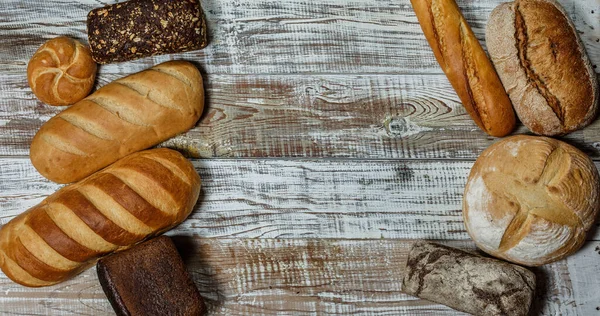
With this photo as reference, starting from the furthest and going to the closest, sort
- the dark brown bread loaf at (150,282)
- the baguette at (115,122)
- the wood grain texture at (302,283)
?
the wood grain texture at (302,283)
the baguette at (115,122)
the dark brown bread loaf at (150,282)

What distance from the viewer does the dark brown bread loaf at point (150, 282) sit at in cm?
203

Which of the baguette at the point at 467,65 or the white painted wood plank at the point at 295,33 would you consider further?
the white painted wood plank at the point at 295,33

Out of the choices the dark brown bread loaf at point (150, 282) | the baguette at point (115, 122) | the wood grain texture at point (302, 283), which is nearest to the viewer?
the dark brown bread loaf at point (150, 282)

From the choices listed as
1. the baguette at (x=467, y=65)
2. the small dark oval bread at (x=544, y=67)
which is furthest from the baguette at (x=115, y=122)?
the small dark oval bread at (x=544, y=67)

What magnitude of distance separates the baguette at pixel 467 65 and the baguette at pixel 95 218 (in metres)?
1.06

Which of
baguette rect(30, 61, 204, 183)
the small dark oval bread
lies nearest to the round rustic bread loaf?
baguette rect(30, 61, 204, 183)

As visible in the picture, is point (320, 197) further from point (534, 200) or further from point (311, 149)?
point (534, 200)

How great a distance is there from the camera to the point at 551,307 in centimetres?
230

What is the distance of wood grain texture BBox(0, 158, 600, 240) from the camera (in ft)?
7.65

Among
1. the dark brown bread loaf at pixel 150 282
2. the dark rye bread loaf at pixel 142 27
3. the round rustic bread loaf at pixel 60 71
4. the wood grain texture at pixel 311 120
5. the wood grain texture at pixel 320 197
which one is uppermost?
the dark rye bread loaf at pixel 142 27

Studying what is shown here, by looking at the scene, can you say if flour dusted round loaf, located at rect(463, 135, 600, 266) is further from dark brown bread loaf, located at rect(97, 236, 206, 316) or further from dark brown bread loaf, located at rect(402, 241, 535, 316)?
dark brown bread loaf, located at rect(97, 236, 206, 316)

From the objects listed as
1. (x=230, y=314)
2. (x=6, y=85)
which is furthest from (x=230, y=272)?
(x=6, y=85)

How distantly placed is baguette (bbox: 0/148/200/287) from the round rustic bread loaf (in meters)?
0.34

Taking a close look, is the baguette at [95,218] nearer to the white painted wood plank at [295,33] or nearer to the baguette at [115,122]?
the baguette at [115,122]
